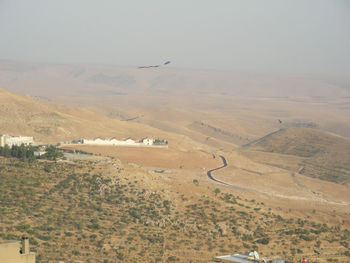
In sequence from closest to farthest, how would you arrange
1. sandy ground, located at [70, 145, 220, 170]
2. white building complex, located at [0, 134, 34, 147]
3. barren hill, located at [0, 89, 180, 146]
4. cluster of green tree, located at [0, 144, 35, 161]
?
cluster of green tree, located at [0, 144, 35, 161] → white building complex, located at [0, 134, 34, 147] → sandy ground, located at [70, 145, 220, 170] → barren hill, located at [0, 89, 180, 146]

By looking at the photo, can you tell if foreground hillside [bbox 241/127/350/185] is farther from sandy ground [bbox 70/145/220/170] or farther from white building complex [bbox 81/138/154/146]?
white building complex [bbox 81/138/154/146]

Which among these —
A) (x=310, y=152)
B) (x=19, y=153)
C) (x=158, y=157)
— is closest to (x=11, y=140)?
(x=19, y=153)

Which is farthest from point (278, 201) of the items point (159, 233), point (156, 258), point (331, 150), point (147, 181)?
point (331, 150)

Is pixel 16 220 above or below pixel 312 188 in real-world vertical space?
above

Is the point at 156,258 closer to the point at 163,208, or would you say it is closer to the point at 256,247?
the point at 256,247

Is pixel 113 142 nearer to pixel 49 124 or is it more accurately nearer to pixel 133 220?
pixel 49 124

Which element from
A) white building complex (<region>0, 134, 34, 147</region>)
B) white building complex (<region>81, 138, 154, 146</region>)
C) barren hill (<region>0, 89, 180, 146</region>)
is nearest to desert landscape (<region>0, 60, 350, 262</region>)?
white building complex (<region>81, 138, 154, 146</region>)

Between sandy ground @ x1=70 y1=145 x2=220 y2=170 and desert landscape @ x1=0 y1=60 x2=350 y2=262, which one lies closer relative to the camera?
desert landscape @ x1=0 y1=60 x2=350 y2=262
